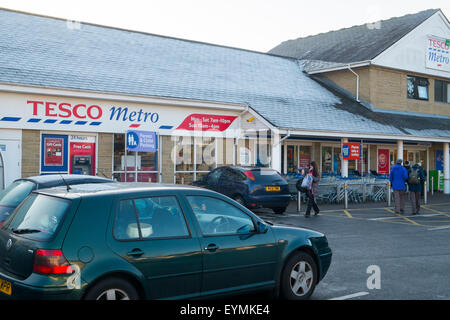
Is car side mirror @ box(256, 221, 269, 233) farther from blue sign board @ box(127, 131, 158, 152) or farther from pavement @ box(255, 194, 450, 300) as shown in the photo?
blue sign board @ box(127, 131, 158, 152)

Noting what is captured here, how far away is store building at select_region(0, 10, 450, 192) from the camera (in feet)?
48.9

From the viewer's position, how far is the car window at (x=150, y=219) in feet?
15.5

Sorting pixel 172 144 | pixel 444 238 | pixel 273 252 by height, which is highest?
pixel 172 144

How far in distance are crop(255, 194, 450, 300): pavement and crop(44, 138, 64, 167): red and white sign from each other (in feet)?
21.8

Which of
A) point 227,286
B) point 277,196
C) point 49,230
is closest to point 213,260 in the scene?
point 227,286

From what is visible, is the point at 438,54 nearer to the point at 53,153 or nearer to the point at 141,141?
the point at 141,141

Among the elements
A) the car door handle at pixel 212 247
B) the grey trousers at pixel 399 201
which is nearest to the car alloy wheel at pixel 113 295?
the car door handle at pixel 212 247

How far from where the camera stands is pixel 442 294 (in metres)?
6.32

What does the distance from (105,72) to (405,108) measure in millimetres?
16789

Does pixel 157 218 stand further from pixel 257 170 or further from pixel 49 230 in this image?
pixel 257 170

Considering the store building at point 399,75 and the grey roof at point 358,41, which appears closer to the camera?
the store building at point 399,75

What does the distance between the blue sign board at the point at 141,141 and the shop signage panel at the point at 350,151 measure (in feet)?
28.8

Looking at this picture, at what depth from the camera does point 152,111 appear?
56.0ft

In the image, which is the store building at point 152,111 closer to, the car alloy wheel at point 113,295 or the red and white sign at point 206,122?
the red and white sign at point 206,122
